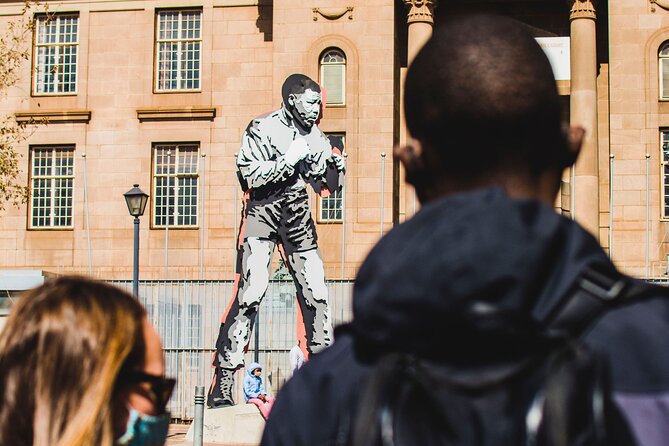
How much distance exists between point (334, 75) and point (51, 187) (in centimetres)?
1061

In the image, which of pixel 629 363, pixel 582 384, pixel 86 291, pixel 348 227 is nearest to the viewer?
pixel 582 384

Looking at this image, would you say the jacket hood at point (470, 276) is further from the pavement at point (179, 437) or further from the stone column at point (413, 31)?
the stone column at point (413, 31)

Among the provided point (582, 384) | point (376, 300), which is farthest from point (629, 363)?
point (376, 300)

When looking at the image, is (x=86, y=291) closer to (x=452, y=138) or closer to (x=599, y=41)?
(x=452, y=138)

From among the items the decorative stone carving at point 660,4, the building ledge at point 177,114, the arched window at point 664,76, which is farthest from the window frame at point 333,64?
the arched window at point 664,76

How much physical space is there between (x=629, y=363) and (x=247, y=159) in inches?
631

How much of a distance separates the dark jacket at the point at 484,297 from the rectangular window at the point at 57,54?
40475 mm

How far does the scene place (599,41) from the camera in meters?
39.9

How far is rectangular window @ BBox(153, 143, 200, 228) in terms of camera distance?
40.1 m

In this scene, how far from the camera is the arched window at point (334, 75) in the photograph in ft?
125

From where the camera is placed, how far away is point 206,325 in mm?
28047

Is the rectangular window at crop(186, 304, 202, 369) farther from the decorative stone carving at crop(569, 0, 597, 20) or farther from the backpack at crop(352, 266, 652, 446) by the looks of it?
the backpack at crop(352, 266, 652, 446)

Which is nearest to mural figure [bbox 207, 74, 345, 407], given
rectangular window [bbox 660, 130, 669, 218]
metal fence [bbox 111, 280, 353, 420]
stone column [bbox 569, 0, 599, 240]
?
metal fence [bbox 111, 280, 353, 420]

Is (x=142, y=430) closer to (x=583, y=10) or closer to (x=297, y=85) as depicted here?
(x=297, y=85)
